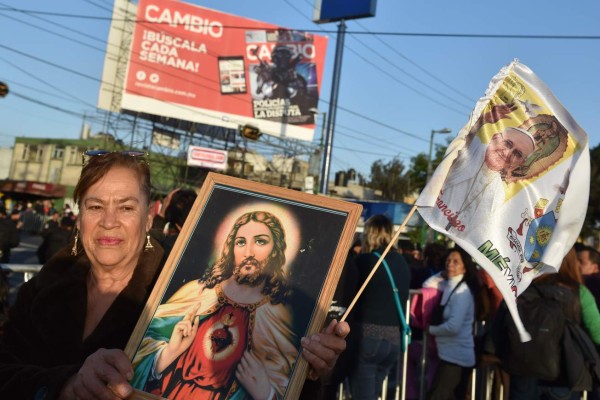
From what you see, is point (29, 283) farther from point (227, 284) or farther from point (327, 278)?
point (327, 278)

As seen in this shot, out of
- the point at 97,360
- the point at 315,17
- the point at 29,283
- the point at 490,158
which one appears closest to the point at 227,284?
the point at 97,360

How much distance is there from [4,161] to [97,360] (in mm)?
59398

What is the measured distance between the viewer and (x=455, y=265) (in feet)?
18.5

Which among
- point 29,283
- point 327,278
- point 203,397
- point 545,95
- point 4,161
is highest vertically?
point 4,161

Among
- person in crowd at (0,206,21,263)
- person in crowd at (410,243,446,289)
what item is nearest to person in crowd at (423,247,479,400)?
person in crowd at (410,243,446,289)

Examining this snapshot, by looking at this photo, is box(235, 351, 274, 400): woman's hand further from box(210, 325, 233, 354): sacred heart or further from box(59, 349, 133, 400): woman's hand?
box(59, 349, 133, 400): woman's hand

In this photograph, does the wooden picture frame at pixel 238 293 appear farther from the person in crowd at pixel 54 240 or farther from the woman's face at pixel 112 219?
the person in crowd at pixel 54 240

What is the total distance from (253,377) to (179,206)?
10.4 feet

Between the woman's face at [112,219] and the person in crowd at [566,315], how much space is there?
12.1 ft

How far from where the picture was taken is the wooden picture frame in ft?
5.85

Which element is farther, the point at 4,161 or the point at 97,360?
the point at 4,161

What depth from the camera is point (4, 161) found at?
54.5m

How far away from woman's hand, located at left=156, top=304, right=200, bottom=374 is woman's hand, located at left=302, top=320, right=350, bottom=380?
1.17 feet

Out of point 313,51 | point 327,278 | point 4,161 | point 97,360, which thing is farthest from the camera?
point 4,161
